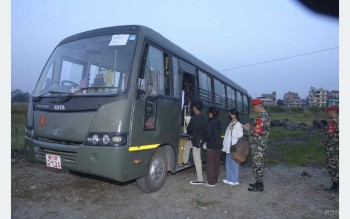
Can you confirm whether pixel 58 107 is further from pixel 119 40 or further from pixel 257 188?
pixel 257 188

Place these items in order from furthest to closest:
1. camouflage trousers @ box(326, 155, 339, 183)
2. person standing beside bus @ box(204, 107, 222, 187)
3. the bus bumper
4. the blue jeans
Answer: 1. the blue jeans
2. person standing beside bus @ box(204, 107, 222, 187)
3. camouflage trousers @ box(326, 155, 339, 183)
4. the bus bumper

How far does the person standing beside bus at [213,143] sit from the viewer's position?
6426mm

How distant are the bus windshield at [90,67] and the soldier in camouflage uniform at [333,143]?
14.1ft

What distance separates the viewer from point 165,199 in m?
5.48

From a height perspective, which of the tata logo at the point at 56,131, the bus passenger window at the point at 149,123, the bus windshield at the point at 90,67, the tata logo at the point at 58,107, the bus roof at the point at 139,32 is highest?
the bus roof at the point at 139,32

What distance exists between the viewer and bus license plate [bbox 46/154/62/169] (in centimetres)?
501

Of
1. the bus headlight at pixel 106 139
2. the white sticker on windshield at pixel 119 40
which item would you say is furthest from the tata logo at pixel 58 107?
the white sticker on windshield at pixel 119 40

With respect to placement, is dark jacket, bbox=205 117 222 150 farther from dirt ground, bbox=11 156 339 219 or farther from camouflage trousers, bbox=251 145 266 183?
dirt ground, bbox=11 156 339 219

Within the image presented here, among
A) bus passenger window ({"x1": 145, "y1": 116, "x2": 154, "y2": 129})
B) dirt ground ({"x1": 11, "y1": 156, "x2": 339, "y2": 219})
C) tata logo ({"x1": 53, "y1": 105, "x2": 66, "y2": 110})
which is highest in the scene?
tata logo ({"x1": 53, "y1": 105, "x2": 66, "y2": 110})

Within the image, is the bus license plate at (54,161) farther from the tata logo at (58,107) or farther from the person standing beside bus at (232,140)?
the person standing beside bus at (232,140)

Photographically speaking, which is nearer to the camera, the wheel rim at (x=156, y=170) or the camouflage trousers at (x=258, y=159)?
the wheel rim at (x=156, y=170)

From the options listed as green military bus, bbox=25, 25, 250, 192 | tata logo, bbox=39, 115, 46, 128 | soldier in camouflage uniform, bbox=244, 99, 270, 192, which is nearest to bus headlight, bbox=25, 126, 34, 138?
green military bus, bbox=25, 25, 250, 192

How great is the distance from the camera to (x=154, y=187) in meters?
5.75

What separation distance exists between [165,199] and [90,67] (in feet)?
9.19
